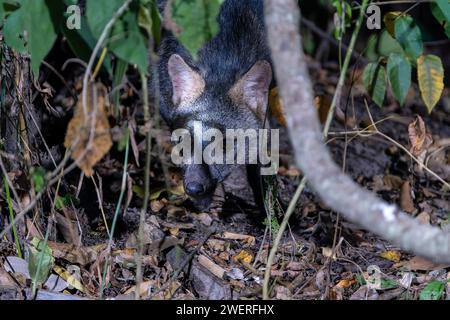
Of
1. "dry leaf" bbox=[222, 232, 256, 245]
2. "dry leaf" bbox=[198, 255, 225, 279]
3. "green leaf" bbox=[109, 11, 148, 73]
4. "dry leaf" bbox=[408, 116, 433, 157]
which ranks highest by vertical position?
"green leaf" bbox=[109, 11, 148, 73]

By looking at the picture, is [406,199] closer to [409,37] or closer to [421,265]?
[421,265]

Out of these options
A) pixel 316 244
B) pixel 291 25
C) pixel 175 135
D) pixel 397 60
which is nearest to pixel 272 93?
pixel 175 135

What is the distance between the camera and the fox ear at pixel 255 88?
5082 millimetres

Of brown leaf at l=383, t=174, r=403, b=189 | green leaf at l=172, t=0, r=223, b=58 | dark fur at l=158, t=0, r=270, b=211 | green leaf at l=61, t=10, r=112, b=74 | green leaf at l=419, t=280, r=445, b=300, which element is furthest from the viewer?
brown leaf at l=383, t=174, r=403, b=189

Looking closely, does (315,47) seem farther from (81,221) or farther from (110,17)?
(110,17)

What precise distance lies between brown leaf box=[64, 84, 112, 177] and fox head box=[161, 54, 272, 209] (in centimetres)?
188

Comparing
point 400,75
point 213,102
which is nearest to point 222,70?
point 213,102

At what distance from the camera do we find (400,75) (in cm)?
369

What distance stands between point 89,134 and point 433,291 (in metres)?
1.95

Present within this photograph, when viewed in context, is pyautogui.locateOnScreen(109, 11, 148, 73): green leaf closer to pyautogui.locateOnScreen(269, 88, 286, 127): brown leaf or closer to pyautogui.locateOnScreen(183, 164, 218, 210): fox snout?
pyautogui.locateOnScreen(183, 164, 218, 210): fox snout

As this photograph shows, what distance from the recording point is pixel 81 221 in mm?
4508

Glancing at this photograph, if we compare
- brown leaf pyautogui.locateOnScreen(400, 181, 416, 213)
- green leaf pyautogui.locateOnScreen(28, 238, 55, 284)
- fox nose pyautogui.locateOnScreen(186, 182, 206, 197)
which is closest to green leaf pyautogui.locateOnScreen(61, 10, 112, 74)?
green leaf pyautogui.locateOnScreen(28, 238, 55, 284)

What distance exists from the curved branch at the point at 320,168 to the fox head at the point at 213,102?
7.60ft

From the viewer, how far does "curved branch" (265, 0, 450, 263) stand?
2.59 m
